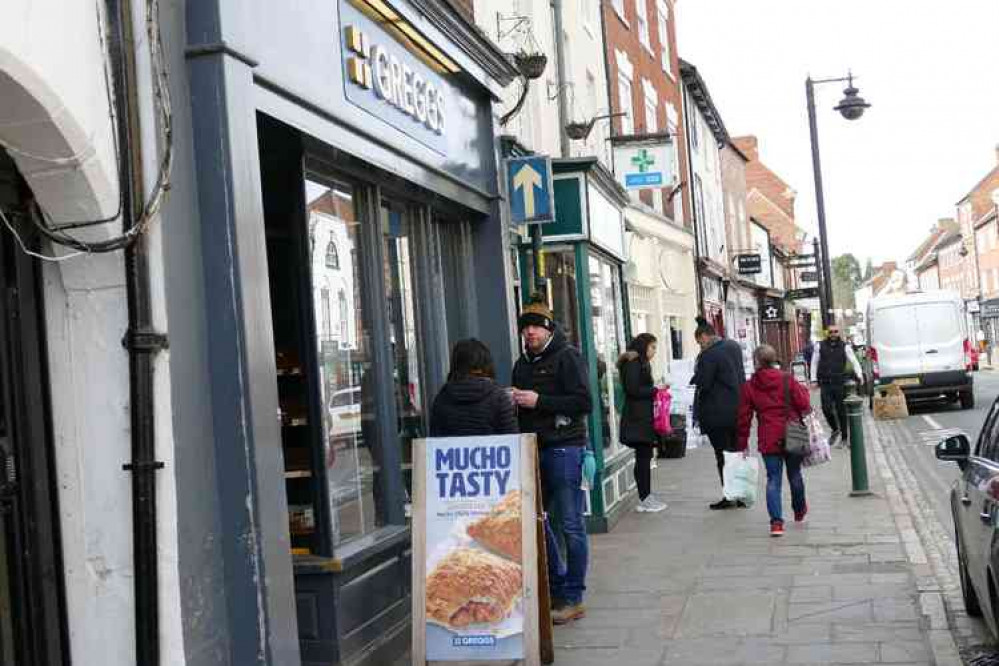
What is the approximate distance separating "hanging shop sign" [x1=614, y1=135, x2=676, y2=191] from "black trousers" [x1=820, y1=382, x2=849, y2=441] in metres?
4.04

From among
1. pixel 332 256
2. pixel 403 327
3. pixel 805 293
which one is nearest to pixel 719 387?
pixel 403 327

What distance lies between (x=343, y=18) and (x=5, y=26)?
296cm

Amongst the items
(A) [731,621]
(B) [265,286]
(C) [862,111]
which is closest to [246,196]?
(B) [265,286]

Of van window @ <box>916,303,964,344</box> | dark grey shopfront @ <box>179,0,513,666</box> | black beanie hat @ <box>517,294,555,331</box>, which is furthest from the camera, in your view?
van window @ <box>916,303,964,344</box>

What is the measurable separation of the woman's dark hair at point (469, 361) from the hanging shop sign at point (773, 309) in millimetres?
38679

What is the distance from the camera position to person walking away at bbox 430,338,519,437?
6.85 m

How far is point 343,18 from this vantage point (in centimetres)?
662

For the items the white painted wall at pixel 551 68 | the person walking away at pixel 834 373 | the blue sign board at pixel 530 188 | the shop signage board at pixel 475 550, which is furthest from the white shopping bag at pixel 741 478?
the person walking away at pixel 834 373

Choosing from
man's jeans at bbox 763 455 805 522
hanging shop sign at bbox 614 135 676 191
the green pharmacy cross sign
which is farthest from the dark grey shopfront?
the green pharmacy cross sign

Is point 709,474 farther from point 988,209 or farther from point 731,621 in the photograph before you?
point 988,209

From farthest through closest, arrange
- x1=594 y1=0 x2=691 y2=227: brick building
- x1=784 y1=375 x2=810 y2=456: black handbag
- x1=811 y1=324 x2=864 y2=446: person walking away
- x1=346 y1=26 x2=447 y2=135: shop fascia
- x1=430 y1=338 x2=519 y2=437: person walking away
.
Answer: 1. x1=594 y1=0 x2=691 y2=227: brick building
2. x1=811 y1=324 x2=864 y2=446: person walking away
3. x1=784 y1=375 x2=810 y2=456: black handbag
4. x1=430 y1=338 x2=519 y2=437: person walking away
5. x1=346 y1=26 x2=447 y2=135: shop fascia

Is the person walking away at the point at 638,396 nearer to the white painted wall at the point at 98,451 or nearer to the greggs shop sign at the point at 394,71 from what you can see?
the greggs shop sign at the point at 394,71

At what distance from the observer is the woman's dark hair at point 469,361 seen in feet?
22.6

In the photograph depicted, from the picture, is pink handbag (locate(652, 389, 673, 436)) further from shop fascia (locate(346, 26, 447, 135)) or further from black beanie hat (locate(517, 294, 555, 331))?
black beanie hat (locate(517, 294, 555, 331))
